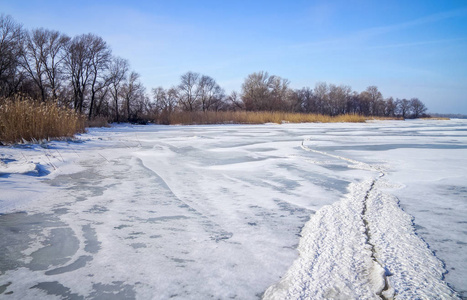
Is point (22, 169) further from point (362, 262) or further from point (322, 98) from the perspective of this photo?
point (322, 98)

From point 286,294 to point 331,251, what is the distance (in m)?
0.44

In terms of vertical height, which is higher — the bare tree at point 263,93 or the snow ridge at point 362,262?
the bare tree at point 263,93

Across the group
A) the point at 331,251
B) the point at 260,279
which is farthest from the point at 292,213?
the point at 260,279

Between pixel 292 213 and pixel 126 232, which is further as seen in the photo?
pixel 292 213

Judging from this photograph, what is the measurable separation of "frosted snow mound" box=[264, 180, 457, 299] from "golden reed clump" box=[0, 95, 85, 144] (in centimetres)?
590

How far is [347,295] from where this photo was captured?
3.30ft

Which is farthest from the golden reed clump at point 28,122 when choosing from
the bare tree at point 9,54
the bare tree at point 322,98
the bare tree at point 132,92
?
the bare tree at point 322,98

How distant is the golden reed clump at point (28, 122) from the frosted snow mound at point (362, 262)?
19.4 ft

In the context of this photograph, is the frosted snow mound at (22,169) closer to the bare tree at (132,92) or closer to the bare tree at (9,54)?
the bare tree at (9,54)

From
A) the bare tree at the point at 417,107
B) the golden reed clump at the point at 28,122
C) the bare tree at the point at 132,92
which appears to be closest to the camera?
the golden reed clump at the point at 28,122

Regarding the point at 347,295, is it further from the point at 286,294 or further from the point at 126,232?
the point at 126,232

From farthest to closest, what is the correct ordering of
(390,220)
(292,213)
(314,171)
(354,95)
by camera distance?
(354,95) → (314,171) → (292,213) → (390,220)

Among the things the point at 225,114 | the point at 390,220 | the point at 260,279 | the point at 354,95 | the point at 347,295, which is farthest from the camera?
the point at 354,95

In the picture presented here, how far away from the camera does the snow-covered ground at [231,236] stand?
1076 millimetres
